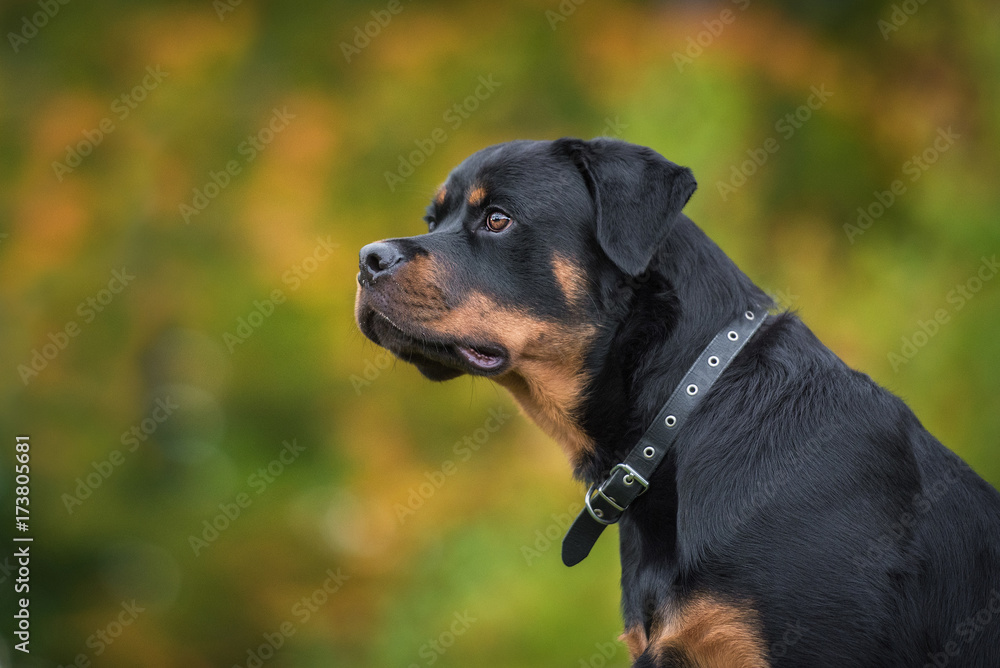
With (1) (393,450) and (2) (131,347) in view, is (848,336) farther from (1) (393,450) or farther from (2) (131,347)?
(2) (131,347)

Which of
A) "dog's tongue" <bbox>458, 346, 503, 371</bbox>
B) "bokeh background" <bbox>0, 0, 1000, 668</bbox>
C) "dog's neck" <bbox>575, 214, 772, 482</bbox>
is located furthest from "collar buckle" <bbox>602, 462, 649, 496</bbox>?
"bokeh background" <bbox>0, 0, 1000, 668</bbox>

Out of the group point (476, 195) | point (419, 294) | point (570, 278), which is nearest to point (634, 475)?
point (570, 278)

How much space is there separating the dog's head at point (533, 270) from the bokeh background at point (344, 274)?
4178 millimetres

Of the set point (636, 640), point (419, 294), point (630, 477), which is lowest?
point (636, 640)

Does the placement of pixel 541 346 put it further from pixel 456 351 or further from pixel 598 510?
pixel 598 510

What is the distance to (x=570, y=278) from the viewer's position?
3328 millimetres

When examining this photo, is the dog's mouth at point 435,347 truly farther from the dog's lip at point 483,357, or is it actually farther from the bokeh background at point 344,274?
the bokeh background at point 344,274

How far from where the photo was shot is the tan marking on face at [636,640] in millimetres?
3061

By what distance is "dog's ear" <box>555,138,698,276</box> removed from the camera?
3152mm

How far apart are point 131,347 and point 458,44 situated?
156 inches

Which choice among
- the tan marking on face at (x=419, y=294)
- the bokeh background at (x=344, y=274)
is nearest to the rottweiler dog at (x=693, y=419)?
the tan marking on face at (x=419, y=294)

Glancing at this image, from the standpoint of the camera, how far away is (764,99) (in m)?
7.98

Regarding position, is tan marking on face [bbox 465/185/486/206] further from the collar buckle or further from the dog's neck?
the collar buckle

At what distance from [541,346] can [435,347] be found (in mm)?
394
